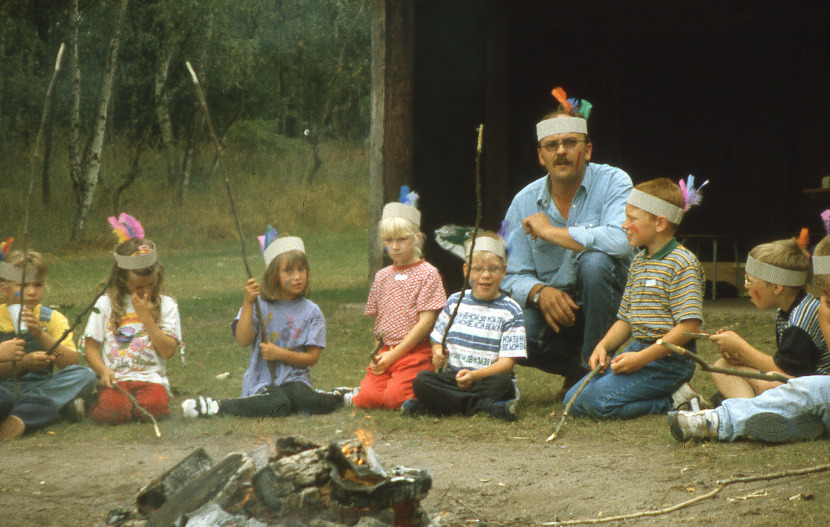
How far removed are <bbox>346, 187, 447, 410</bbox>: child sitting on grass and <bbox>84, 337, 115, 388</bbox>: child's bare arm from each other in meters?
1.28

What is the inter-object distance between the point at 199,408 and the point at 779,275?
9.44 ft

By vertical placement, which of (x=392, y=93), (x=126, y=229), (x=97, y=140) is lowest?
(x=126, y=229)

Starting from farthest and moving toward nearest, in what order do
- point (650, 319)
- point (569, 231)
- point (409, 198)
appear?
point (409, 198)
point (569, 231)
point (650, 319)

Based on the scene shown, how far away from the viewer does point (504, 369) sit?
4566 millimetres

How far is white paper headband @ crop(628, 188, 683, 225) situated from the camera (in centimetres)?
435

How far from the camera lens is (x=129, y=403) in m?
4.61

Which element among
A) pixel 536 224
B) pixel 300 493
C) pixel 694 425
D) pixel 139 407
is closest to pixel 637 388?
pixel 694 425

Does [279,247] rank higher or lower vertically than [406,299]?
higher

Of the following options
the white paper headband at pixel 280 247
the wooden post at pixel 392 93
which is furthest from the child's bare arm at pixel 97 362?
the wooden post at pixel 392 93

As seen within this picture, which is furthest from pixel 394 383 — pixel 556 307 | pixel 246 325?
pixel 556 307

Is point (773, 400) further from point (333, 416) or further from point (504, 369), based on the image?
point (333, 416)

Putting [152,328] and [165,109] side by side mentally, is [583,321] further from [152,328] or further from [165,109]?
[165,109]

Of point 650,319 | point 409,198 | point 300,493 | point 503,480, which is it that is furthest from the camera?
point 409,198

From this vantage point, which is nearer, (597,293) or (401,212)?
(597,293)
